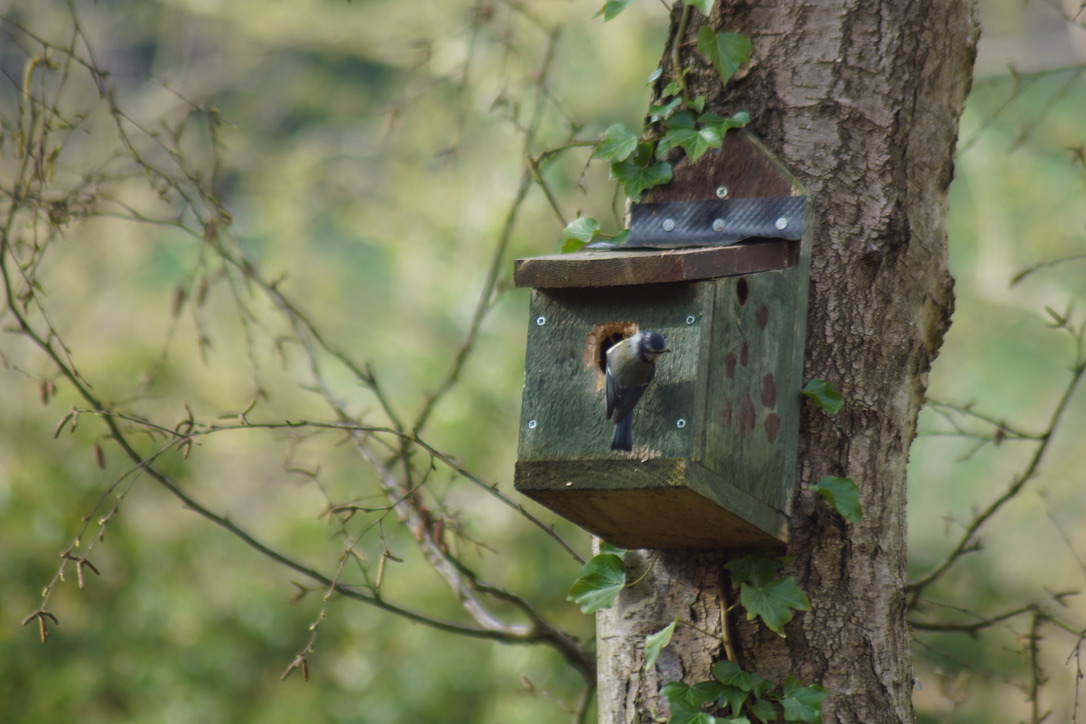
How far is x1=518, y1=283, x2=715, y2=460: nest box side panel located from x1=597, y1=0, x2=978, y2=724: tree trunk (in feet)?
1.02

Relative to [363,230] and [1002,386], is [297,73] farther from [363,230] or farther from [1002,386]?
[1002,386]

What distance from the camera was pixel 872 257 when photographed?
202 centimetres

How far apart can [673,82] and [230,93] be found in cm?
→ 856

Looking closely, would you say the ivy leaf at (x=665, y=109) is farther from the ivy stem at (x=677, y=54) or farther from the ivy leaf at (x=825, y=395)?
the ivy leaf at (x=825, y=395)

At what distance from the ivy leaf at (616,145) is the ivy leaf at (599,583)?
2.27 feet

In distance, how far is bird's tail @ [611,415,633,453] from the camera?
5.66ft

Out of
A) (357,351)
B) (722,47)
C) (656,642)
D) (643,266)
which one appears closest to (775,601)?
(656,642)

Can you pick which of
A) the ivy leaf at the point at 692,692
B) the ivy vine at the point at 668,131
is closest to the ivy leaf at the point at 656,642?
the ivy leaf at the point at 692,692

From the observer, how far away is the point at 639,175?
6.92 feet

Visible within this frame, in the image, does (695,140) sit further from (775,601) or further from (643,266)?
(775,601)

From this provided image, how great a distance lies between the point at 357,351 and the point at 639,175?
6135mm

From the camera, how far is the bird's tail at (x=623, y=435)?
1726mm

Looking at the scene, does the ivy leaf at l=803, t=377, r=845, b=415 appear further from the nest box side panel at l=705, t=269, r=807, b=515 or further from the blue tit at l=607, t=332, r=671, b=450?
the blue tit at l=607, t=332, r=671, b=450

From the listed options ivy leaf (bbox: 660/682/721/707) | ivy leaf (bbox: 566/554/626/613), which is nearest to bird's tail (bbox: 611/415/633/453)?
ivy leaf (bbox: 566/554/626/613)
